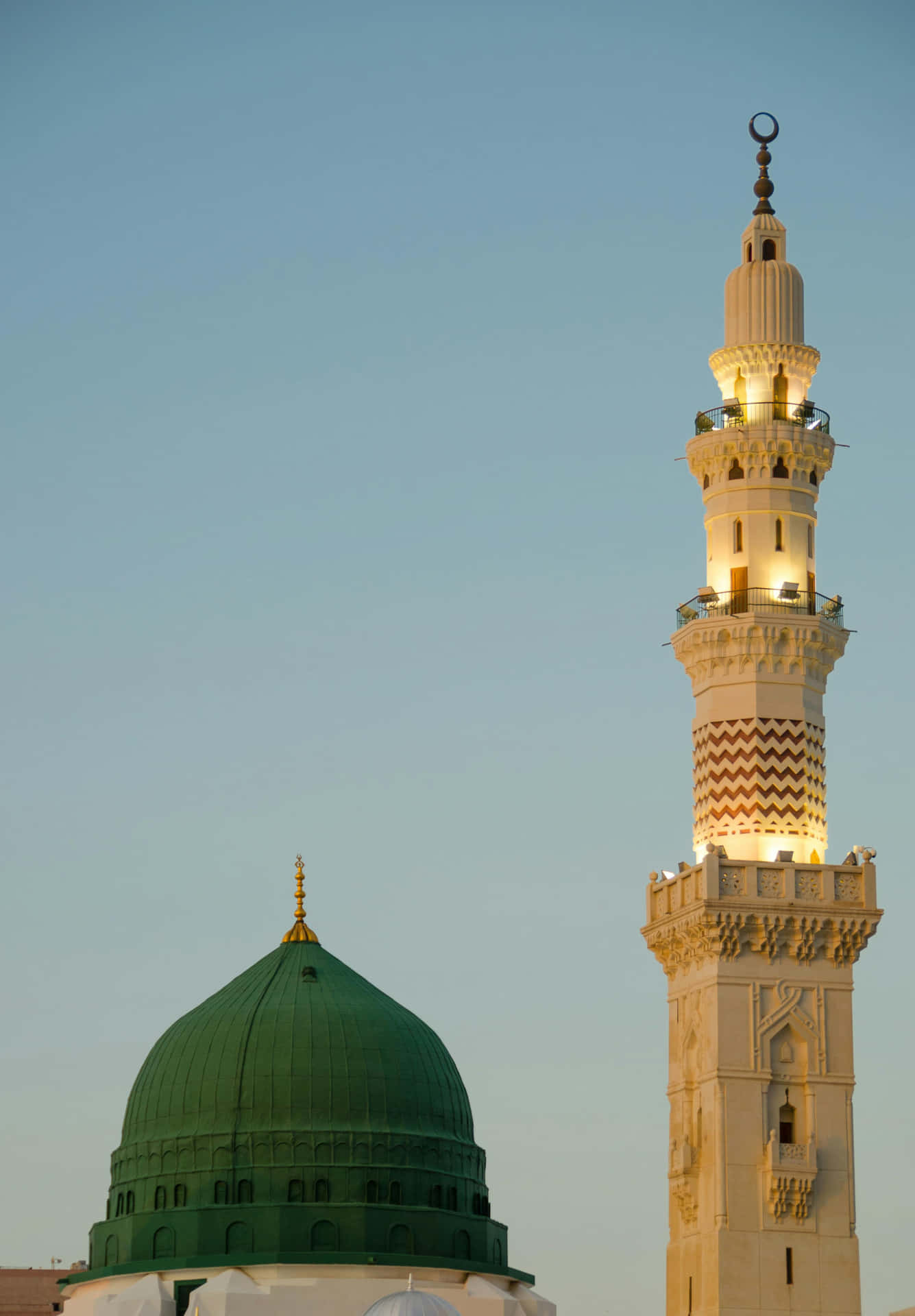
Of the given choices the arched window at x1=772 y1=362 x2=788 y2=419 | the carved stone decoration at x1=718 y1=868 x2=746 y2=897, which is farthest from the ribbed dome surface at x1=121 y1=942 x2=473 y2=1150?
the arched window at x1=772 y1=362 x2=788 y2=419

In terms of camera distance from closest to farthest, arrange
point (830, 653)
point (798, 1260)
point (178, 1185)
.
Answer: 1. point (798, 1260)
2. point (830, 653)
3. point (178, 1185)

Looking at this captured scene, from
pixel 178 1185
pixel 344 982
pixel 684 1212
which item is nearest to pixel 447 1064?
pixel 344 982

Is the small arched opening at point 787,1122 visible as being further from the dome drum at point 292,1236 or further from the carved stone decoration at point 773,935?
the dome drum at point 292,1236

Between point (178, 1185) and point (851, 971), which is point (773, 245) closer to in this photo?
point (851, 971)

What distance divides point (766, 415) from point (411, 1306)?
66.6 feet

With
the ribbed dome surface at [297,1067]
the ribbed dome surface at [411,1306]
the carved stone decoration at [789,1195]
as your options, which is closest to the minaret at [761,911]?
the carved stone decoration at [789,1195]

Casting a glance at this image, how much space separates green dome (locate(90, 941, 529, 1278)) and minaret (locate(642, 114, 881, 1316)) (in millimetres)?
8601

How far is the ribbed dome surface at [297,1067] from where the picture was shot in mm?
65438

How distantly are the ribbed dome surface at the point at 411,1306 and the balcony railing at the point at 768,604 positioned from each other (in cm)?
1498

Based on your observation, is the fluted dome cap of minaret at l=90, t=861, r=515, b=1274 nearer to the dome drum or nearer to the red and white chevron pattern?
the dome drum

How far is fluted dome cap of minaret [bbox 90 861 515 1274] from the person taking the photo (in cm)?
6406

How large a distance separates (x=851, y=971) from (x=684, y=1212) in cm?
592

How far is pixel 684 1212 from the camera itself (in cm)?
5781

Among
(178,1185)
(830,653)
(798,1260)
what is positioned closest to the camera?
(798,1260)
